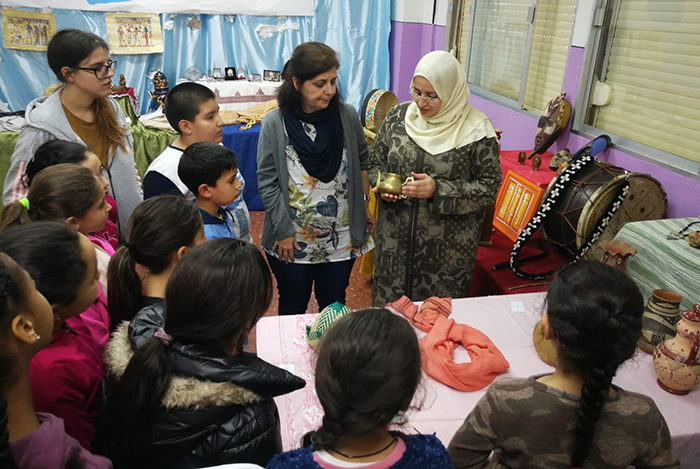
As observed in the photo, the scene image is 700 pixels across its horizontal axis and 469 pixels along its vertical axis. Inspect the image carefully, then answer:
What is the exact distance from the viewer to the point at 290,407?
1382 mm

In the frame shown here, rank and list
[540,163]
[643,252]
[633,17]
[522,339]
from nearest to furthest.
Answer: [522,339] < [643,252] < [633,17] < [540,163]

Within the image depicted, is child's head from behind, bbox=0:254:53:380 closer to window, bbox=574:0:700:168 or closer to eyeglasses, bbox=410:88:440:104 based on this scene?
eyeglasses, bbox=410:88:440:104

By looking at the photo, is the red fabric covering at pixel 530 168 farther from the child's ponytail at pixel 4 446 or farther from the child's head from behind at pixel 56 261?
the child's ponytail at pixel 4 446

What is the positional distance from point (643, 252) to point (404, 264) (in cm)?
96

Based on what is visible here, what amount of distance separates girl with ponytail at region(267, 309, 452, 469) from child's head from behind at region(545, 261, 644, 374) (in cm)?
32

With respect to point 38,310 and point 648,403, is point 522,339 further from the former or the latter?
point 38,310

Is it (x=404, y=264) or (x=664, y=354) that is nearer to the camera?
(x=664, y=354)

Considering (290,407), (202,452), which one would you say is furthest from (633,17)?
(202,452)

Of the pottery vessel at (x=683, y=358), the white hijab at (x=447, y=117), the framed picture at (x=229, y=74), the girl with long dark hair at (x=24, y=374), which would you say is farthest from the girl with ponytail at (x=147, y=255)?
the framed picture at (x=229, y=74)

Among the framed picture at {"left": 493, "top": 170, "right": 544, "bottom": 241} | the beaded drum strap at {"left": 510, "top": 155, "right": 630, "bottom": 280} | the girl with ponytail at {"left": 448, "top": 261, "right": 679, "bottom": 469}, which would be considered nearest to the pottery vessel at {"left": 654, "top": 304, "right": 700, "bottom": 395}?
the girl with ponytail at {"left": 448, "top": 261, "right": 679, "bottom": 469}

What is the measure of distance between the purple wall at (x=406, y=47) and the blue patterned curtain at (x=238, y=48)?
0.35ft

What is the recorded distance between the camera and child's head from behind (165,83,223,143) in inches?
75.5

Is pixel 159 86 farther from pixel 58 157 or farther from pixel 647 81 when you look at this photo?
pixel 647 81

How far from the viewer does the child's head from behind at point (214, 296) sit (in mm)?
949
